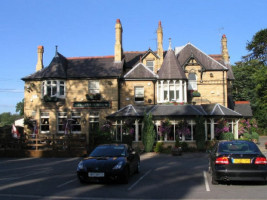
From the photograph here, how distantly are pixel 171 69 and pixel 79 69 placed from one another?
9316 mm

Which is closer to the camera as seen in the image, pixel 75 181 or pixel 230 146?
pixel 230 146

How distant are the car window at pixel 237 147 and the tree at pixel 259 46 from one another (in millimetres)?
45028

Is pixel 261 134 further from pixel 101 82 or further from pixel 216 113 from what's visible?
pixel 101 82

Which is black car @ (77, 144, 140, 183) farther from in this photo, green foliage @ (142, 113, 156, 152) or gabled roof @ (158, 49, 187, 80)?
gabled roof @ (158, 49, 187, 80)

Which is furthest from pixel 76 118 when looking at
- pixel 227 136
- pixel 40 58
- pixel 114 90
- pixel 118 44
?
pixel 227 136

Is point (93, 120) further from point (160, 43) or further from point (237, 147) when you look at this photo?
point (237, 147)

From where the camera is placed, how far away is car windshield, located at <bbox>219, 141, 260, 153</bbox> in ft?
33.1

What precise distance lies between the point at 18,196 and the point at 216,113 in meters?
20.1

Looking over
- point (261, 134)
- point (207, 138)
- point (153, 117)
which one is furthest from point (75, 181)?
point (261, 134)

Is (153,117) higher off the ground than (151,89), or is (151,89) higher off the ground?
(151,89)

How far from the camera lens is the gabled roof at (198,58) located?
A: 2975 centimetres

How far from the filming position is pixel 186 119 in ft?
84.5

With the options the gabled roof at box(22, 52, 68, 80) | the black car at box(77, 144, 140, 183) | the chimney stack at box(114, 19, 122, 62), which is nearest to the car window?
the black car at box(77, 144, 140, 183)

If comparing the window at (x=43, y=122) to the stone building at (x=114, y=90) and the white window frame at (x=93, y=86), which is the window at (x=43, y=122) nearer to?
the stone building at (x=114, y=90)
